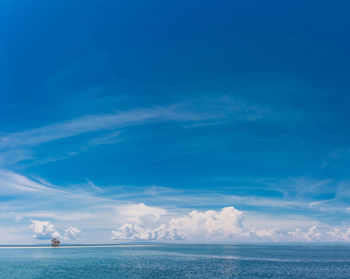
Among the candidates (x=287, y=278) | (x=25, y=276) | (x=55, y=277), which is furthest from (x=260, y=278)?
(x=25, y=276)

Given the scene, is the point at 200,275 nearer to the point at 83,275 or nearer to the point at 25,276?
the point at 83,275

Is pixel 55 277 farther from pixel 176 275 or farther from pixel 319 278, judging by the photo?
pixel 319 278

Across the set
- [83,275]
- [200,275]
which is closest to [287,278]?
[200,275]

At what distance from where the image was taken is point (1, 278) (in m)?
76.6

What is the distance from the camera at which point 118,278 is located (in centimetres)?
7462

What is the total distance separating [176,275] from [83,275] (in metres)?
25.3

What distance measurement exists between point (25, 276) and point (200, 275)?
47.8 m

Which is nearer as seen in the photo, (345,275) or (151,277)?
(151,277)

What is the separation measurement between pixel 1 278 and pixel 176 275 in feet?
151

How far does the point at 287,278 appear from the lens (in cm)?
7575

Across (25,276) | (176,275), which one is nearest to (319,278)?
(176,275)

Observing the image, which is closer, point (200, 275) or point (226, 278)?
point (226, 278)

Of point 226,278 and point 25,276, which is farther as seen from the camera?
point 25,276

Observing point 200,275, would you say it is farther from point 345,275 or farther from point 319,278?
point 345,275
